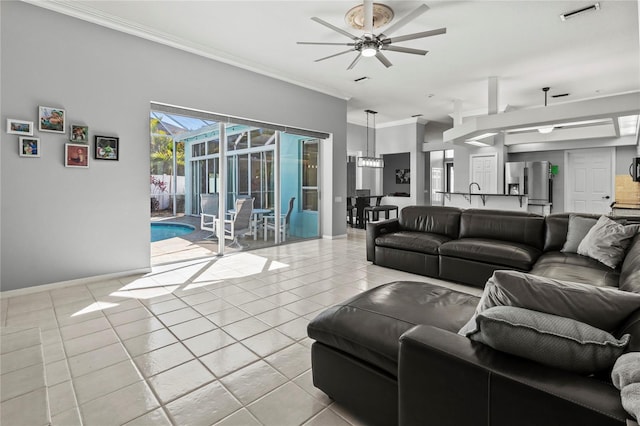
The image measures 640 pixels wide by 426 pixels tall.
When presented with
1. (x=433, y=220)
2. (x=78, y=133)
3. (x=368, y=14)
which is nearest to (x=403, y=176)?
(x=433, y=220)

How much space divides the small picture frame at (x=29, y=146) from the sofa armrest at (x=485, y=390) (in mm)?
4204

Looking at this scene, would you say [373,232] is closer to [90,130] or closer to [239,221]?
[239,221]

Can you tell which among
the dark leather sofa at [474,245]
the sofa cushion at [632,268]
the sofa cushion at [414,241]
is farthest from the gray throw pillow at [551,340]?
the sofa cushion at [414,241]

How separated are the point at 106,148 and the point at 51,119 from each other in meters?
0.58

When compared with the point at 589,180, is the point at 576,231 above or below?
below

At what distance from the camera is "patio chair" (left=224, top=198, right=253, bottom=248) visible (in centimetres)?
563

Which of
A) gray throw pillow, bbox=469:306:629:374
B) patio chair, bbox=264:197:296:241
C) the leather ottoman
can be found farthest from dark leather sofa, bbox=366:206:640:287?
patio chair, bbox=264:197:296:241

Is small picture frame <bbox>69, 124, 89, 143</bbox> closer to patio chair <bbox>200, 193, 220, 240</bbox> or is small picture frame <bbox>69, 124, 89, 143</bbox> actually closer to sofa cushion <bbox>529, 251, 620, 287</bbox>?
patio chair <bbox>200, 193, 220, 240</bbox>

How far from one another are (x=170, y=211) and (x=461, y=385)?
542cm

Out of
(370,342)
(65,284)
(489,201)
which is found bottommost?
(65,284)

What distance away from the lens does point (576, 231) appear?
11.3 ft

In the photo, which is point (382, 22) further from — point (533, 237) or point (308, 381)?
point (308, 381)

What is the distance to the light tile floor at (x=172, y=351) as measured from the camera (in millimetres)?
1685

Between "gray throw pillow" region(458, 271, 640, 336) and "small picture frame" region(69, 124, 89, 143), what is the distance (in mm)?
4380
